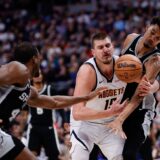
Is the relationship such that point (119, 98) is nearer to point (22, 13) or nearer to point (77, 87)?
point (77, 87)

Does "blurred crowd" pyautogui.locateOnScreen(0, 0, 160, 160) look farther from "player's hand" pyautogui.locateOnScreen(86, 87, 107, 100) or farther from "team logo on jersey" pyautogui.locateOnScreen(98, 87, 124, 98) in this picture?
"player's hand" pyautogui.locateOnScreen(86, 87, 107, 100)

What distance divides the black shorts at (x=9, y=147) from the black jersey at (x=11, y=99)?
20 centimetres

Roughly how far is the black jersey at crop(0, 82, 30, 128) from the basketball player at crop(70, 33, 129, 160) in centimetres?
123

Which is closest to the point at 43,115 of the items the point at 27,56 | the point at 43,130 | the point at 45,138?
the point at 43,130

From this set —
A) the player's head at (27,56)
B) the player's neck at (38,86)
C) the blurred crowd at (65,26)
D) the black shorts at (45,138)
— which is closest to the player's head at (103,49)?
the player's head at (27,56)

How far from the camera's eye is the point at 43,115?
927 cm

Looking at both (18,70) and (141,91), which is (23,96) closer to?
(18,70)

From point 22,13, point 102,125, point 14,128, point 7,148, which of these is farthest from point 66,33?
point 7,148

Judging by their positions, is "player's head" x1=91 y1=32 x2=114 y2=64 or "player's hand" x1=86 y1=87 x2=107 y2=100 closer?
"player's hand" x1=86 y1=87 x2=107 y2=100

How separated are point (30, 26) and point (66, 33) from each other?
214 cm

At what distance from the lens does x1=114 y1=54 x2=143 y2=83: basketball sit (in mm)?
6117

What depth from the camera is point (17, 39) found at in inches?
780

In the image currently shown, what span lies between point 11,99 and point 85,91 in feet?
4.57

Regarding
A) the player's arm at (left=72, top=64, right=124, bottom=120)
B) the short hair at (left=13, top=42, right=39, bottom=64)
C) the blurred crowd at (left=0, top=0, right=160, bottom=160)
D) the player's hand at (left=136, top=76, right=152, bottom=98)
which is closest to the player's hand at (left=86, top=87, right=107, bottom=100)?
the player's arm at (left=72, top=64, right=124, bottom=120)
